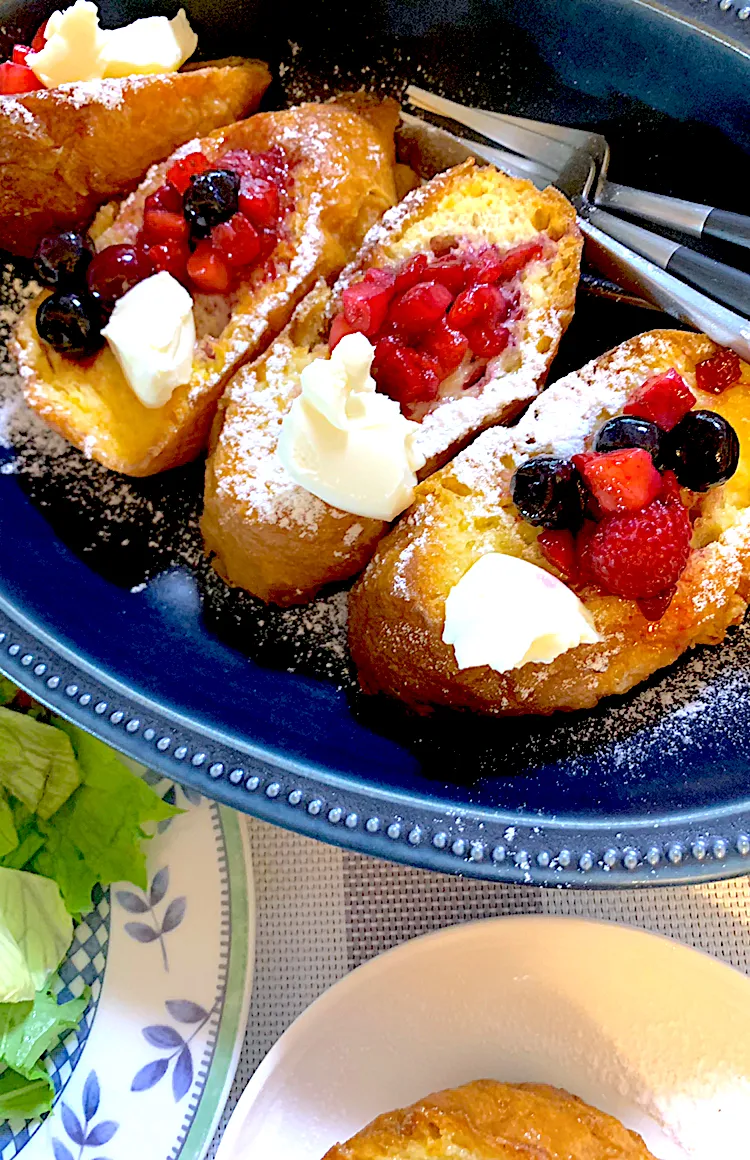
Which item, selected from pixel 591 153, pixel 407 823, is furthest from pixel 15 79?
pixel 407 823

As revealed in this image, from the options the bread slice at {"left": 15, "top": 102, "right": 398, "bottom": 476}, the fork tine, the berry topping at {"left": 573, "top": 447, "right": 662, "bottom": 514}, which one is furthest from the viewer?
the fork tine

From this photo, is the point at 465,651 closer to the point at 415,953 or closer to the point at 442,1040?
the point at 415,953

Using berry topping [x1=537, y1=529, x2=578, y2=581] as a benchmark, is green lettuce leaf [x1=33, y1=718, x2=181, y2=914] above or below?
below

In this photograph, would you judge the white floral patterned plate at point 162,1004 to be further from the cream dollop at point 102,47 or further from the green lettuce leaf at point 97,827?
the cream dollop at point 102,47

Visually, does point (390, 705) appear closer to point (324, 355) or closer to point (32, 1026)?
point (324, 355)

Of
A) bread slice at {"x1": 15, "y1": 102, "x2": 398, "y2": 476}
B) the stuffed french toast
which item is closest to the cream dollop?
the stuffed french toast

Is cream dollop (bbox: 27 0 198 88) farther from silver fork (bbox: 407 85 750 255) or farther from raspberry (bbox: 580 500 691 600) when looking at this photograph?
raspberry (bbox: 580 500 691 600)
